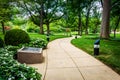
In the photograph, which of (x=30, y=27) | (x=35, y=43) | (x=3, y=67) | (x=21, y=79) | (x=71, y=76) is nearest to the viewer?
(x=21, y=79)

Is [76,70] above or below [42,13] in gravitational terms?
below

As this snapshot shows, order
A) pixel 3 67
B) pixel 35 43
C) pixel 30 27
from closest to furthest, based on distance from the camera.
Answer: pixel 3 67, pixel 35 43, pixel 30 27

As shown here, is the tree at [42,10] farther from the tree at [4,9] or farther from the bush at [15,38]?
the bush at [15,38]

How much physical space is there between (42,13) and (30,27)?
57.3 feet

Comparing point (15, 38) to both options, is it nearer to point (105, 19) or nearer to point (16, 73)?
point (16, 73)

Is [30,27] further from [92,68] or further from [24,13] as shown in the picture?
[92,68]

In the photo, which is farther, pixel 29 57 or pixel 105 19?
pixel 105 19

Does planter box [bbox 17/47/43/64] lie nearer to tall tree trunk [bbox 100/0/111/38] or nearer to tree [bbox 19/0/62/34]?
tall tree trunk [bbox 100/0/111/38]

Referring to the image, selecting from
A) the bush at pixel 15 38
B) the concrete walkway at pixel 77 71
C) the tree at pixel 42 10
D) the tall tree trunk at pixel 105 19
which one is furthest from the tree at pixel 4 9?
the concrete walkway at pixel 77 71

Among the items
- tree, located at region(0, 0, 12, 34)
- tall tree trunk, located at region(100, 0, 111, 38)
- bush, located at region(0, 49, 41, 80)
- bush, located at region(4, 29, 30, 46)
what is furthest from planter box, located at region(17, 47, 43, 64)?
tree, located at region(0, 0, 12, 34)

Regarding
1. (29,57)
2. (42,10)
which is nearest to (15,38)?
(29,57)

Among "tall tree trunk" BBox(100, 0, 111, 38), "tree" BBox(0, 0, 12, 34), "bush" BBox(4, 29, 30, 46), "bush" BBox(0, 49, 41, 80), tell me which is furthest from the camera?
"tree" BBox(0, 0, 12, 34)

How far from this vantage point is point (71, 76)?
5.88 m

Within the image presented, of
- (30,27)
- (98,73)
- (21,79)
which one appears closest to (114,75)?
(98,73)
